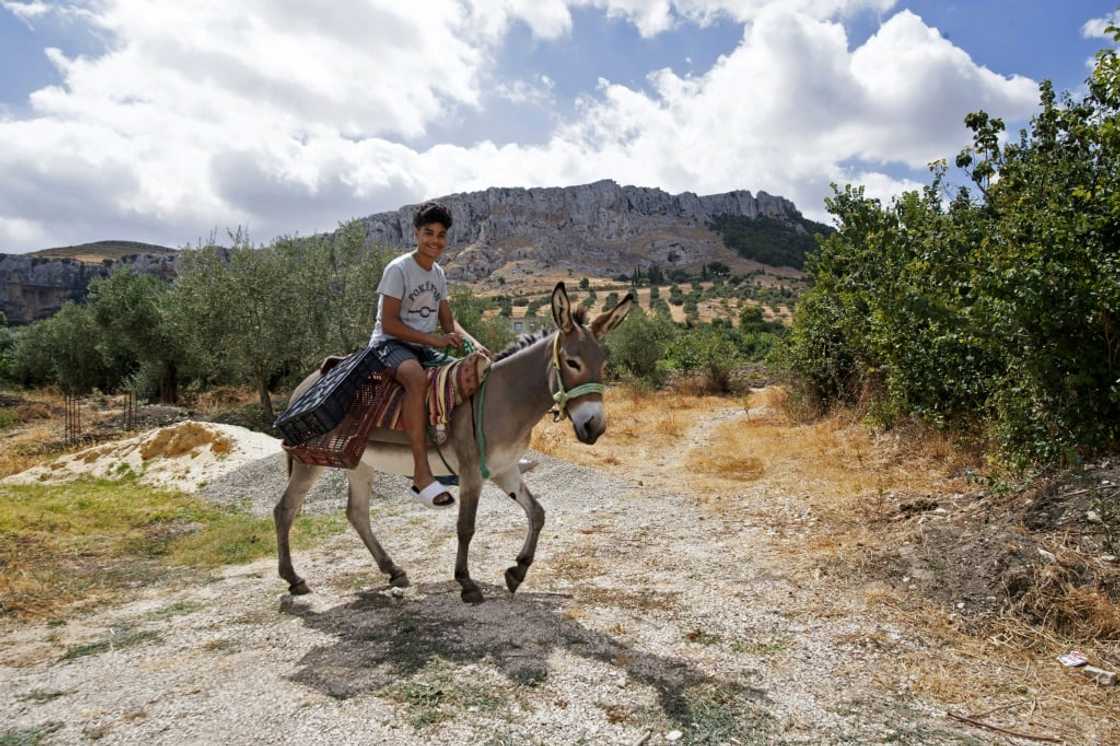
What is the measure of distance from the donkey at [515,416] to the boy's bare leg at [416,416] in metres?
0.20

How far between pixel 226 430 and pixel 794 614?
12.3 metres

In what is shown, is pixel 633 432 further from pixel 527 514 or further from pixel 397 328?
pixel 397 328

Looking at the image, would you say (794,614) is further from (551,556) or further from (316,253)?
(316,253)

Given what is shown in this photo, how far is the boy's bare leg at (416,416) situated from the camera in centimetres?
472

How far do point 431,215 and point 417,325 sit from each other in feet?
3.14

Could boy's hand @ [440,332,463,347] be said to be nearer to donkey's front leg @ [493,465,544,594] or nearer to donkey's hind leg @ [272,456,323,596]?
donkey's front leg @ [493,465,544,594]

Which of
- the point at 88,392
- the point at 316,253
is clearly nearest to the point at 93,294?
the point at 88,392

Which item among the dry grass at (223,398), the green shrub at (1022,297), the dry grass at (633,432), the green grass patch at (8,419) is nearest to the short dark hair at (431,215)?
the green shrub at (1022,297)

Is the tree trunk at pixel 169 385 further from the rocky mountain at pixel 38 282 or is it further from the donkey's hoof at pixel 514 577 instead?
Answer: the rocky mountain at pixel 38 282

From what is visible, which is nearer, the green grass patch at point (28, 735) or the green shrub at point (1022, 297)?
the green grass patch at point (28, 735)

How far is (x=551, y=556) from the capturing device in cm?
646

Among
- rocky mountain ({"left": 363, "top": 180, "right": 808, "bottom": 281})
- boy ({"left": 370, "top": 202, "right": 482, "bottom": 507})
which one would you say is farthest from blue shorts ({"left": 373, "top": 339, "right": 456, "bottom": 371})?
rocky mountain ({"left": 363, "top": 180, "right": 808, "bottom": 281})

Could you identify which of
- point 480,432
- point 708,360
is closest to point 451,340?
point 480,432

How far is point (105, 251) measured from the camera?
6220 inches
